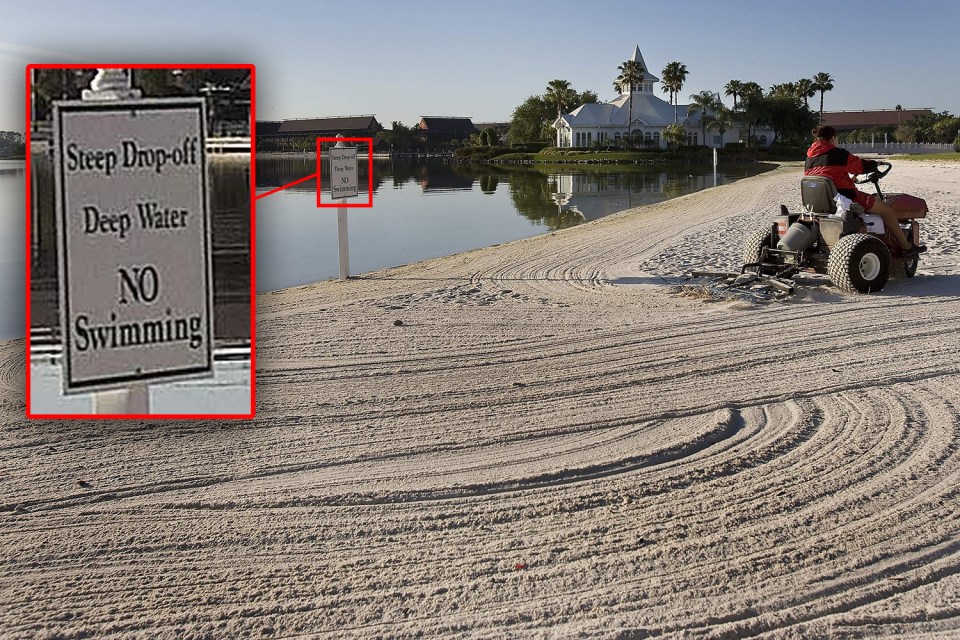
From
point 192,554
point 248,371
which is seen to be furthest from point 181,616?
point 248,371

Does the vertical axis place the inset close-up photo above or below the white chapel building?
below

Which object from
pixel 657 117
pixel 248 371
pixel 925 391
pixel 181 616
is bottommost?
pixel 181 616

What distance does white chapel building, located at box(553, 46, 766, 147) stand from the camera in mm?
100812

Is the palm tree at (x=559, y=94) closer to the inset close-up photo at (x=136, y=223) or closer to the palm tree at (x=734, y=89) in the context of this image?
the palm tree at (x=734, y=89)

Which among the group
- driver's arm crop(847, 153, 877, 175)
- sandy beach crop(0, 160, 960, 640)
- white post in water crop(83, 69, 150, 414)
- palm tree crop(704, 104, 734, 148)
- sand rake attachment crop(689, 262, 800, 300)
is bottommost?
sandy beach crop(0, 160, 960, 640)

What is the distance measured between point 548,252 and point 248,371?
1276cm

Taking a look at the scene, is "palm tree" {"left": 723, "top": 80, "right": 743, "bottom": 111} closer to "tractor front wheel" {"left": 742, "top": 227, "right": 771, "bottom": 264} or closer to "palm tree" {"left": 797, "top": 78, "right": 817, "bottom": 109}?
"palm tree" {"left": 797, "top": 78, "right": 817, "bottom": 109}

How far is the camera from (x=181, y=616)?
3529mm

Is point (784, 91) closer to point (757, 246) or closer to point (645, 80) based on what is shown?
point (645, 80)

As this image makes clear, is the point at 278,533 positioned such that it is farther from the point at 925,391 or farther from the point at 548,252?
the point at 548,252

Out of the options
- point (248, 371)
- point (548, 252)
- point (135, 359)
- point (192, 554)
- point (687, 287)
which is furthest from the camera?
point (548, 252)

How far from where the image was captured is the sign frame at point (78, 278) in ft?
7.91

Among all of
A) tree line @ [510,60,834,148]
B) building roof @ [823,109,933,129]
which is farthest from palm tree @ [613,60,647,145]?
building roof @ [823,109,933,129]

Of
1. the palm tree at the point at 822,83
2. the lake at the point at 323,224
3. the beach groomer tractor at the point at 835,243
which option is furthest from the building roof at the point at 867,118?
the beach groomer tractor at the point at 835,243
